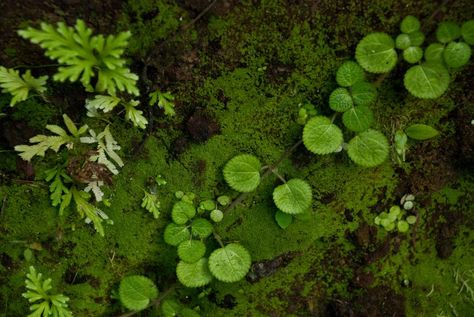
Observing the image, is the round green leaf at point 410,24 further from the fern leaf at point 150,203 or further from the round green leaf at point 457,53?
the fern leaf at point 150,203

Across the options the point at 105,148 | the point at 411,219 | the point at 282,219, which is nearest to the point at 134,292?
the point at 105,148

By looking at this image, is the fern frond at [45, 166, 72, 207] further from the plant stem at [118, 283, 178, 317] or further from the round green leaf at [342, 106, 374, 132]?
the round green leaf at [342, 106, 374, 132]

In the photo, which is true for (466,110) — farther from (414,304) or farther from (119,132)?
(119,132)

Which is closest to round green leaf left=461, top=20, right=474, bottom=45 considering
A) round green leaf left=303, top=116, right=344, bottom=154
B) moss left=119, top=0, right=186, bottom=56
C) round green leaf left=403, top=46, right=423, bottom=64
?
round green leaf left=403, top=46, right=423, bottom=64

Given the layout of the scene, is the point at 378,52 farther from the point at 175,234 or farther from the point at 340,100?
the point at 175,234

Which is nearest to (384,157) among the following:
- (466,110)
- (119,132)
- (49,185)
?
(466,110)

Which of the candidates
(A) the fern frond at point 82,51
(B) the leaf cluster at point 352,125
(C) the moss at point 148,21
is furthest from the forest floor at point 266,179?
(A) the fern frond at point 82,51
